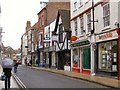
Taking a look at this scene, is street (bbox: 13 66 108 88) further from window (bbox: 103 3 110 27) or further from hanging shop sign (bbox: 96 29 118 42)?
window (bbox: 103 3 110 27)

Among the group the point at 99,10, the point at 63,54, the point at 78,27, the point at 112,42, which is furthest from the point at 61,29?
the point at 112,42

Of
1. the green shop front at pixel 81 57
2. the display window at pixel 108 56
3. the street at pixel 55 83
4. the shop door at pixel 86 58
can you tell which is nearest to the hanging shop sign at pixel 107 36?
the display window at pixel 108 56

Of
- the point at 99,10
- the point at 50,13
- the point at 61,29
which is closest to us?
the point at 99,10

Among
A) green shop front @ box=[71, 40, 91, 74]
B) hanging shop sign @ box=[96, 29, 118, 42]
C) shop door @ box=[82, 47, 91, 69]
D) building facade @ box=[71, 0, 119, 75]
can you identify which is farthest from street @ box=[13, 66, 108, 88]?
green shop front @ box=[71, 40, 91, 74]

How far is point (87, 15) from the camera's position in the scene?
35.4 metres

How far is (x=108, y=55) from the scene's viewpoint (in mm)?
29328

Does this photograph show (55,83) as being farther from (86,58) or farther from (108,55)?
(86,58)

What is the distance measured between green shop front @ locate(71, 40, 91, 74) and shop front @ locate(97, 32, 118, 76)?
A: 127 inches

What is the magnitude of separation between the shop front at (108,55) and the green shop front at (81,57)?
3233 millimetres

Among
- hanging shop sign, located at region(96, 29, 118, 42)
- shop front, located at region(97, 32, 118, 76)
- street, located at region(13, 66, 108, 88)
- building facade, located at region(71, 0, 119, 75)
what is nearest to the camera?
street, located at region(13, 66, 108, 88)

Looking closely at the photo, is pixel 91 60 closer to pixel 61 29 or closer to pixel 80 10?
pixel 80 10

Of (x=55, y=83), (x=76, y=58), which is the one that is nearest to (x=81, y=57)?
(x=76, y=58)

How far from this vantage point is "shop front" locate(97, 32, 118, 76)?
27828 millimetres

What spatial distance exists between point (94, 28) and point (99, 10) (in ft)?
6.70
